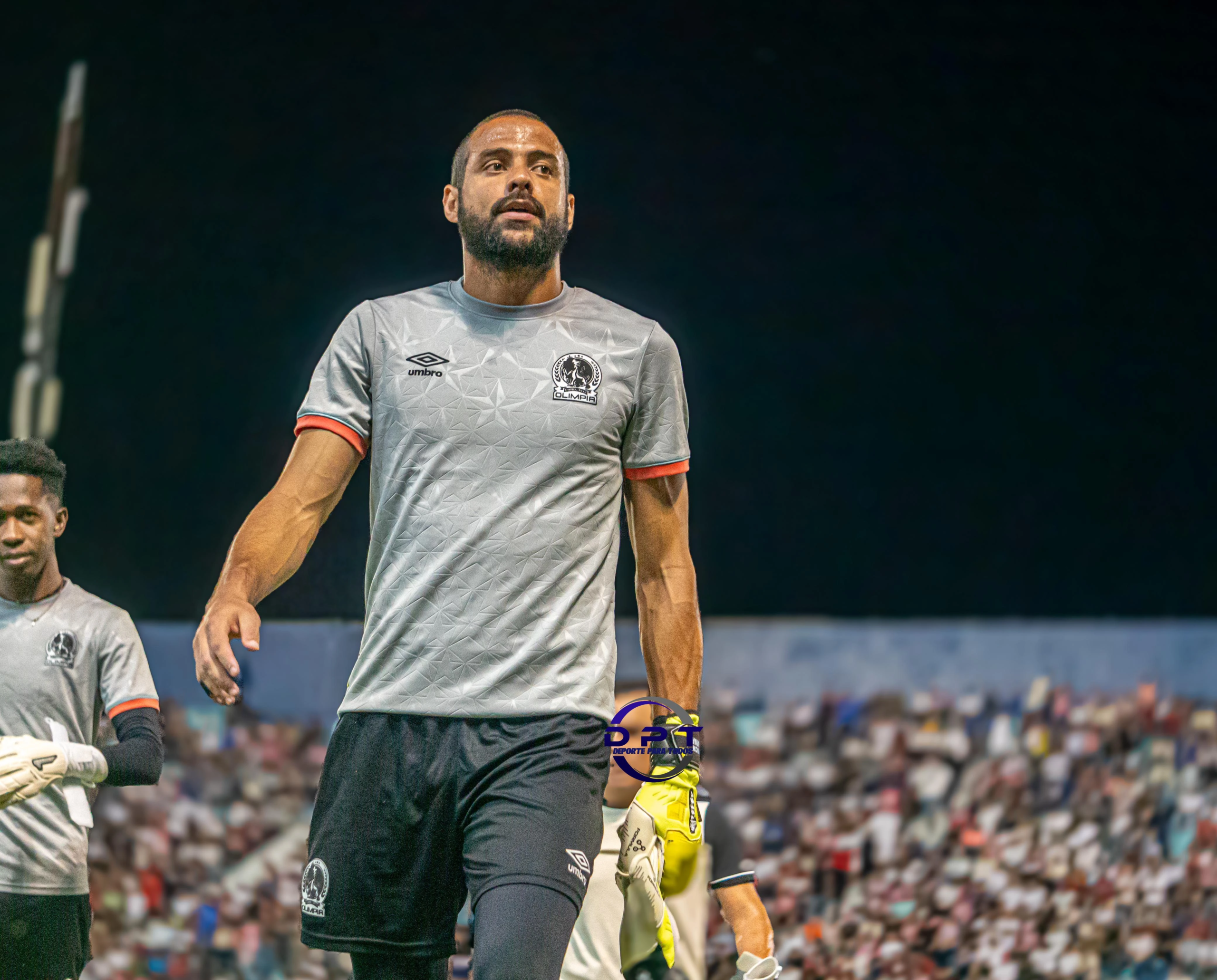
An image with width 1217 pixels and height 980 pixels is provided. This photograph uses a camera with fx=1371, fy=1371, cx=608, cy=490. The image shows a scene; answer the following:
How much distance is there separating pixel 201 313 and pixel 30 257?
2.73 feet

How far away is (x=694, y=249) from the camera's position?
20.5 ft

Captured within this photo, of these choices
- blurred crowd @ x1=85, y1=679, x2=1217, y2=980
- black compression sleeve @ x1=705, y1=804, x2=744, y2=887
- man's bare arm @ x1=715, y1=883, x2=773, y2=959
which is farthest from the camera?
blurred crowd @ x1=85, y1=679, x2=1217, y2=980

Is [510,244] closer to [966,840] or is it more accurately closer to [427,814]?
[427,814]

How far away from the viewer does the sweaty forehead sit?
2.30m

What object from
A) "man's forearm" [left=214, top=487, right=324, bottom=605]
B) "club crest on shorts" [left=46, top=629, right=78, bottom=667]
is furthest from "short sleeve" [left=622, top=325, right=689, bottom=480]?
"club crest on shorts" [left=46, top=629, right=78, bottom=667]

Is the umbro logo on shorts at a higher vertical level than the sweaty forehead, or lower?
lower

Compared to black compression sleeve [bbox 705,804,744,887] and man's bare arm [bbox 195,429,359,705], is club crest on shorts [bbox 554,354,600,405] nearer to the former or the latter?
man's bare arm [bbox 195,429,359,705]

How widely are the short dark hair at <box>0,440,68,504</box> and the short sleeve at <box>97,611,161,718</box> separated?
0.34m

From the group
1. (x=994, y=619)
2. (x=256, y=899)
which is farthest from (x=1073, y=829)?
(x=256, y=899)

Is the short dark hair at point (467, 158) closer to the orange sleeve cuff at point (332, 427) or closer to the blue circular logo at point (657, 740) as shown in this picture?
the orange sleeve cuff at point (332, 427)

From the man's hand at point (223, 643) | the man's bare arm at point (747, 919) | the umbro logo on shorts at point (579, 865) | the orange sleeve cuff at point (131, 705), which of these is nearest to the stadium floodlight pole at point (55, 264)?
the orange sleeve cuff at point (131, 705)

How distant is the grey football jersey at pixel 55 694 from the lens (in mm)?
2924

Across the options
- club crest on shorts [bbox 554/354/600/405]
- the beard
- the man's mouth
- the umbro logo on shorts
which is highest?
the man's mouth

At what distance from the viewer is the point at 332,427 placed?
2.17 metres
